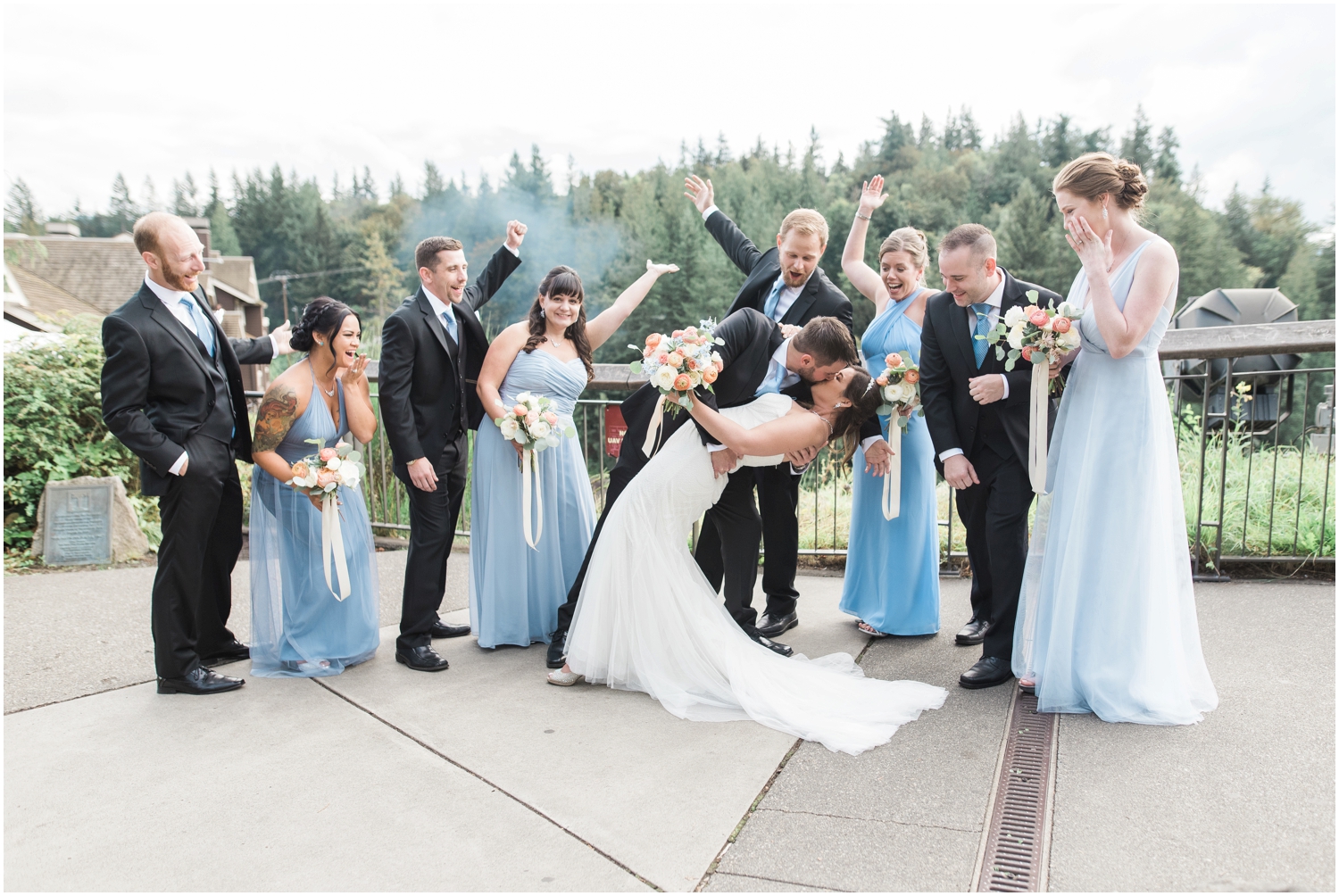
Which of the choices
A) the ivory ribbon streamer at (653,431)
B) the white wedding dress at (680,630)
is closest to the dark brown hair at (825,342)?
the white wedding dress at (680,630)

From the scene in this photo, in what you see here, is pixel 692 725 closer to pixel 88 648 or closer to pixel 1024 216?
pixel 88 648

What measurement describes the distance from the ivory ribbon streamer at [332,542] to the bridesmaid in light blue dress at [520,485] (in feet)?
2.14

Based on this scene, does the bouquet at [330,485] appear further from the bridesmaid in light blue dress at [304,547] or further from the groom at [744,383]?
the groom at [744,383]

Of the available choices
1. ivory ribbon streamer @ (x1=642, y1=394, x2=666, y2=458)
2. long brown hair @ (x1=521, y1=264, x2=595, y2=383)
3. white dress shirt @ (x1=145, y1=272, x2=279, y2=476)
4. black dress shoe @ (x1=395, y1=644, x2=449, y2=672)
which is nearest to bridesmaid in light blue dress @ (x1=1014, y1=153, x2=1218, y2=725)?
ivory ribbon streamer @ (x1=642, y1=394, x2=666, y2=458)

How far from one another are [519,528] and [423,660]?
32.0 inches

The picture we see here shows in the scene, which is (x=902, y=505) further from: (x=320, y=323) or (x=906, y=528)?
(x=320, y=323)

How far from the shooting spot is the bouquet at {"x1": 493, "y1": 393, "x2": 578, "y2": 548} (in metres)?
4.28

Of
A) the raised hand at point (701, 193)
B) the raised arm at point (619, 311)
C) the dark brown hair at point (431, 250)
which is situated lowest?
the raised arm at point (619, 311)

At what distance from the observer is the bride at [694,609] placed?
3.65 metres

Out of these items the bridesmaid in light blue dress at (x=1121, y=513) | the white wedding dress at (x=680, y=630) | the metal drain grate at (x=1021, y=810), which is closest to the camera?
the metal drain grate at (x=1021, y=810)

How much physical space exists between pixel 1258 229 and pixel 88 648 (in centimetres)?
8277

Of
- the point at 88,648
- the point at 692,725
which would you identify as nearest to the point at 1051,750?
the point at 692,725

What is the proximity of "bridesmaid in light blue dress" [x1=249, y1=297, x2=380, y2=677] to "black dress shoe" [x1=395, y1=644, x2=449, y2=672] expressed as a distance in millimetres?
239

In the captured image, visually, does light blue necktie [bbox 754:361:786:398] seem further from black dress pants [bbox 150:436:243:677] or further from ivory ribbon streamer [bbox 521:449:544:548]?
black dress pants [bbox 150:436:243:677]
